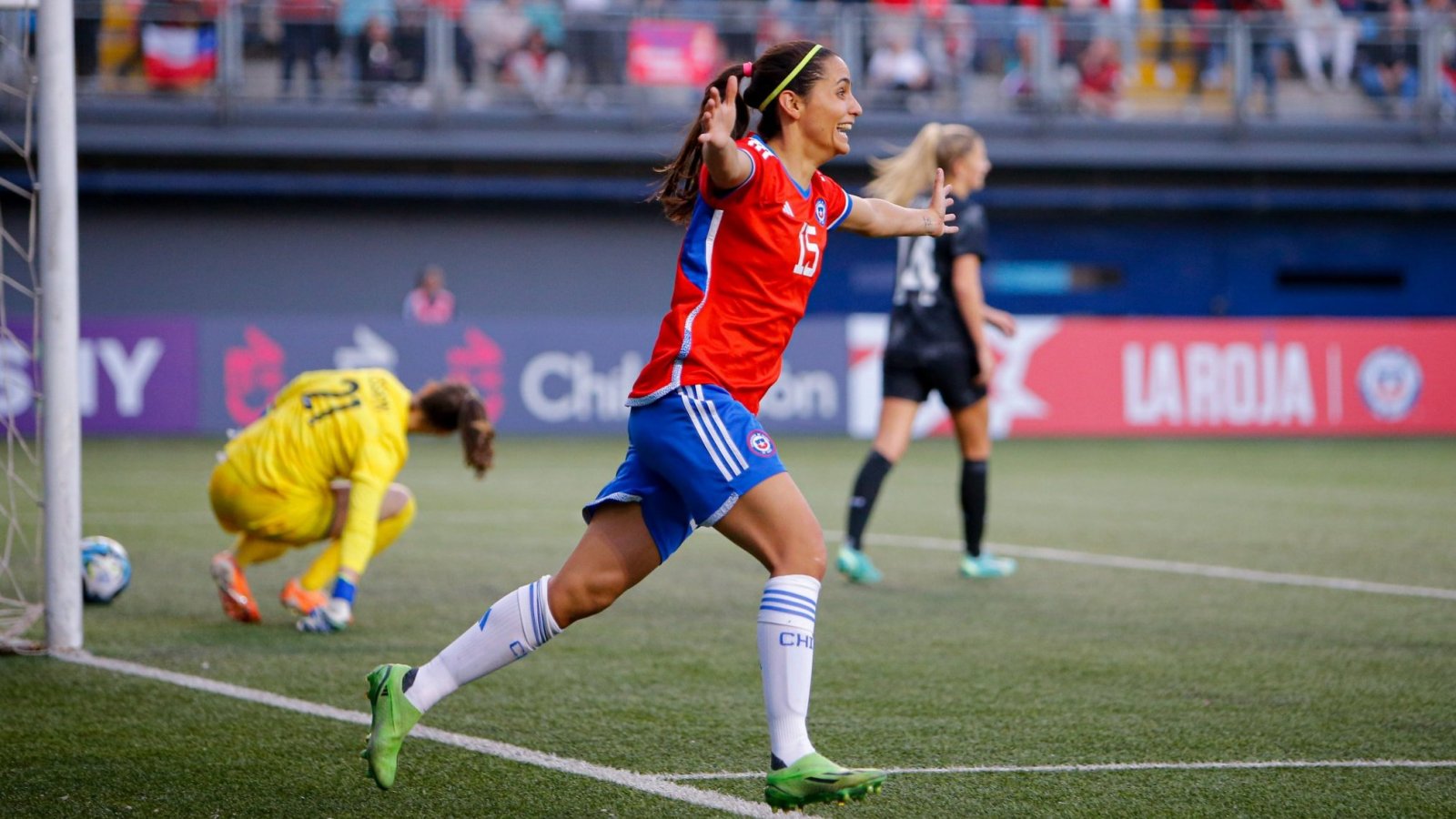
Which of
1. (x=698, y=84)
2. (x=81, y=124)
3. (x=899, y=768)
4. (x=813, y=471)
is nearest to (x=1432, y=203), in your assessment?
(x=698, y=84)

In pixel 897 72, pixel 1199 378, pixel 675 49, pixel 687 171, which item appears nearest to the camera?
pixel 687 171

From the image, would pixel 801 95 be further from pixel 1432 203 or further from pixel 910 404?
pixel 1432 203

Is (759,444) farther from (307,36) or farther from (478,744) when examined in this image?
(307,36)

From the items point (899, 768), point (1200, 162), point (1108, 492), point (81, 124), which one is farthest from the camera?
point (1200, 162)

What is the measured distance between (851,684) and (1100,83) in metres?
18.9

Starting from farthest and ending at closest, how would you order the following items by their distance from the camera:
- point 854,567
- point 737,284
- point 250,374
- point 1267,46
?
point 1267,46 → point 250,374 → point 854,567 → point 737,284

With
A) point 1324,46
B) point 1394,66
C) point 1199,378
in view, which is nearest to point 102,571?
point 1199,378

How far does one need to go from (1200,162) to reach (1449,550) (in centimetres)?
1528

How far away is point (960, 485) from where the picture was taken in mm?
8500

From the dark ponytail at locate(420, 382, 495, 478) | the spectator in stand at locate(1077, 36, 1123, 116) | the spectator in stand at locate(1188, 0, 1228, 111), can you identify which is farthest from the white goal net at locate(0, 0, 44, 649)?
the spectator in stand at locate(1188, 0, 1228, 111)

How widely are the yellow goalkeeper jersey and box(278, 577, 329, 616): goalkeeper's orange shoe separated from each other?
1.43ft

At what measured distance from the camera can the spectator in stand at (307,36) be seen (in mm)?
20969

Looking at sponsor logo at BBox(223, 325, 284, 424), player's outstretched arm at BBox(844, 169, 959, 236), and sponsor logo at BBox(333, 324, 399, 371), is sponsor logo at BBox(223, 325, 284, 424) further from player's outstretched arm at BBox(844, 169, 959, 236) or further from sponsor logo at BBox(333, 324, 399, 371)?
player's outstretched arm at BBox(844, 169, 959, 236)

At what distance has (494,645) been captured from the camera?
13.8ft
